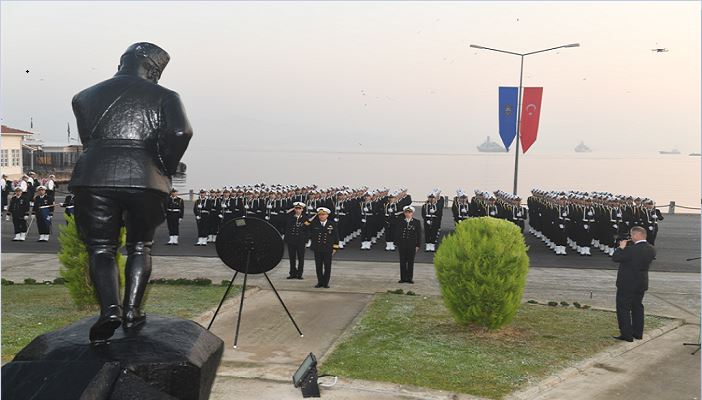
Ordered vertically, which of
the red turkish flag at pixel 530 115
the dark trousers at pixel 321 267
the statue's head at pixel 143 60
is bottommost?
the dark trousers at pixel 321 267

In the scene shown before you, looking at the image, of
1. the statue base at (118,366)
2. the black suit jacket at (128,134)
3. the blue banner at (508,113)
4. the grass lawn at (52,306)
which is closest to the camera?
the statue base at (118,366)

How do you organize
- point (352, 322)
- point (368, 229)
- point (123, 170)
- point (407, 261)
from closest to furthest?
point (123, 170) → point (352, 322) → point (407, 261) → point (368, 229)

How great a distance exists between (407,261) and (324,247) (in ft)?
6.15

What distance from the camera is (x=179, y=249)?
18.6m

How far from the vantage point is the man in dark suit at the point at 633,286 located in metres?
9.15

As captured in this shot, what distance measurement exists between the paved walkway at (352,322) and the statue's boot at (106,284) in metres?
2.67

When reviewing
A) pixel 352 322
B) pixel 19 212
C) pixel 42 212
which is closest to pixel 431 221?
pixel 352 322

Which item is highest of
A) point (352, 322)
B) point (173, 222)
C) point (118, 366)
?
point (118, 366)

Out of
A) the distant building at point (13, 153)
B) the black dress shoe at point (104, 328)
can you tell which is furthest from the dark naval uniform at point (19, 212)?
the distant building at point (13, 153)

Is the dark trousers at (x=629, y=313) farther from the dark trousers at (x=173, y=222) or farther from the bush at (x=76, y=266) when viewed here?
the dark trousers at (x=173, y=222)

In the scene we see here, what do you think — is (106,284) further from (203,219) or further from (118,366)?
(203,219)

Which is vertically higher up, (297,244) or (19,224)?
(297,244)

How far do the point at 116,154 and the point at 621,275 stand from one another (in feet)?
24.3

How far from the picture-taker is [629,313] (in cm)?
923
